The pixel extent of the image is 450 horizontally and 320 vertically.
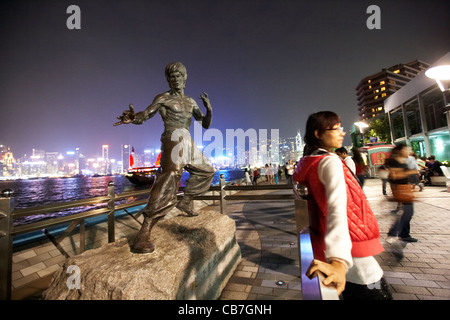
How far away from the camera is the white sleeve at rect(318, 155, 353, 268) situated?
92cm

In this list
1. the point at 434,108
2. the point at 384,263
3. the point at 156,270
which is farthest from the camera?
the point at 434,108

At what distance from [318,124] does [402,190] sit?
4.25 m

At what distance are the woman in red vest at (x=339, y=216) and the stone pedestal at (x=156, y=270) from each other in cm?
123

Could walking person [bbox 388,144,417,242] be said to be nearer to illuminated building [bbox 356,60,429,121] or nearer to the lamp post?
the lamp post

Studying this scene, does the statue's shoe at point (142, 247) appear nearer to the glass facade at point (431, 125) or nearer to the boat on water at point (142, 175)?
the glass facade at point (431, 125)

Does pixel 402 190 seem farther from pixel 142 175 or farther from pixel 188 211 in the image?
pixel 142 175

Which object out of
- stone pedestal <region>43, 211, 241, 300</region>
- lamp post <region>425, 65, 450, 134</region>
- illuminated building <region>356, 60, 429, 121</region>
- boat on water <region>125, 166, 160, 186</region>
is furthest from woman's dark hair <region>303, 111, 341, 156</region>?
illuminated building <region>356, 60, 429, 121</region>

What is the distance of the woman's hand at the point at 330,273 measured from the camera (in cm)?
83

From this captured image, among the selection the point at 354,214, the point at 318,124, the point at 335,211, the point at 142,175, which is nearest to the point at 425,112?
the point at 318,124

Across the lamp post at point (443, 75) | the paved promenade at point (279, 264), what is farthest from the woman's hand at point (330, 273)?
the lamp post at point (443, 75)

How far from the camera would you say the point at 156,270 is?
168cm
